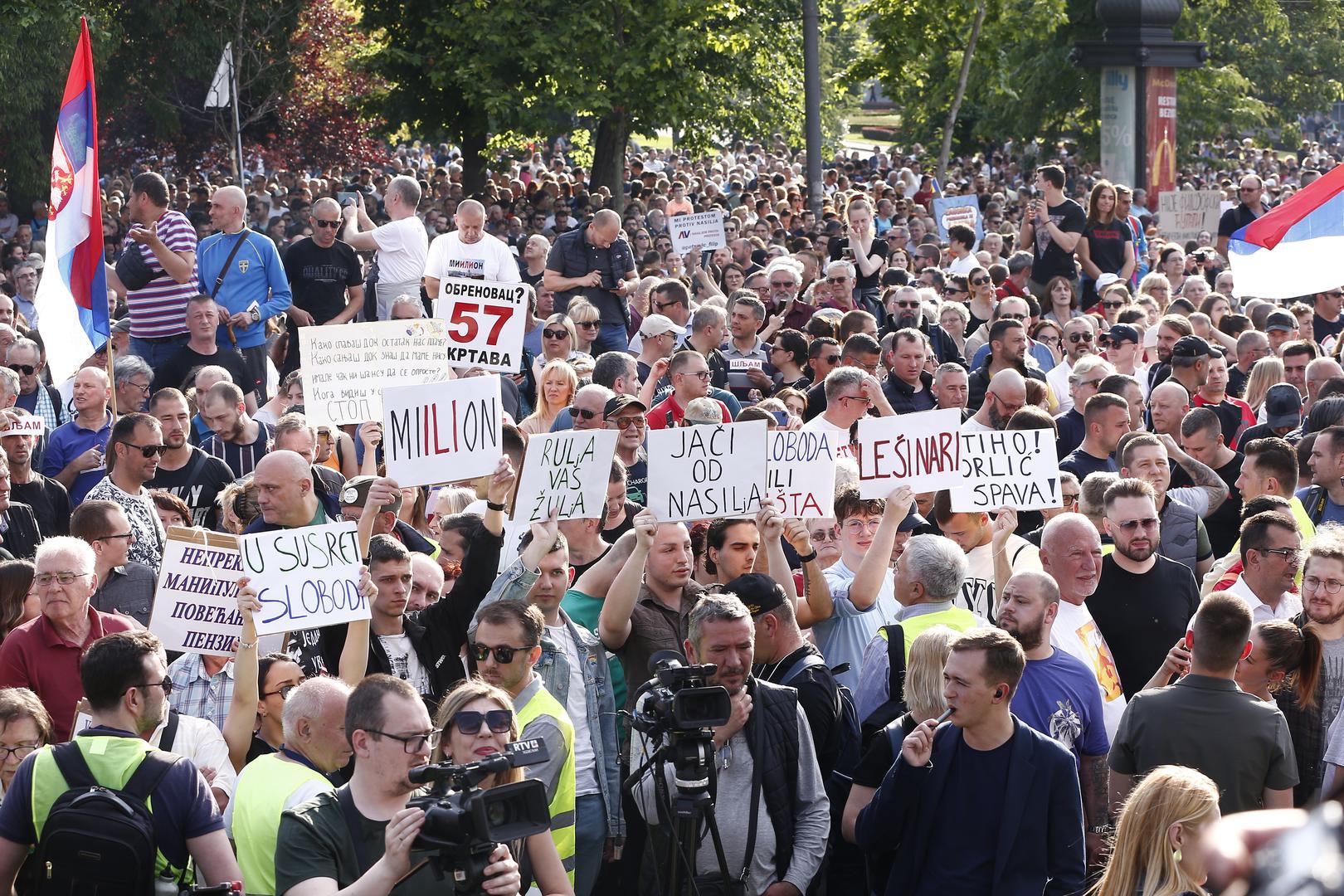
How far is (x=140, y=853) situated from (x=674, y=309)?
25.7 feet

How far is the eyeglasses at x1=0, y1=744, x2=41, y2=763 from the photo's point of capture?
5535 millimetres

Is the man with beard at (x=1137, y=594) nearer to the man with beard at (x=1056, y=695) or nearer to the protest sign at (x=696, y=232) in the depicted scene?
the man with beard at (x=1056, y=695)

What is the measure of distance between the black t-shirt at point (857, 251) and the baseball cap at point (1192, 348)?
3.93 meters

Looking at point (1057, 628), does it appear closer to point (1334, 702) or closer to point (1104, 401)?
point (1334, 702)

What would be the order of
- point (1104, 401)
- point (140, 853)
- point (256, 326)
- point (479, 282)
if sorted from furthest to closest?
point (256, 326)
point (479, 282)
point (1104, 401)
point (140, 853)

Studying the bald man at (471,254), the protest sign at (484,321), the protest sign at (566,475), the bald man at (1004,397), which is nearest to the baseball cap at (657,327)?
the protest sign at (484,321)

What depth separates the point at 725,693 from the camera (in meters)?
5.27

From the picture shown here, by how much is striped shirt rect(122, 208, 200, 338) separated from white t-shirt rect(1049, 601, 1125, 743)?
6906mm

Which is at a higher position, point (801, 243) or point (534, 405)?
point (801, 243)

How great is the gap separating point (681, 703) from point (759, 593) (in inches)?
39.1

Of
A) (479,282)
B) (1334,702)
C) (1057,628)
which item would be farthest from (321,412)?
(1334,702)

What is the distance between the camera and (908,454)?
Answer: 771 cm

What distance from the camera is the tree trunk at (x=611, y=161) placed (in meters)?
29.0

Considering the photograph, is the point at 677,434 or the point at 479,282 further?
the point at 479,282
